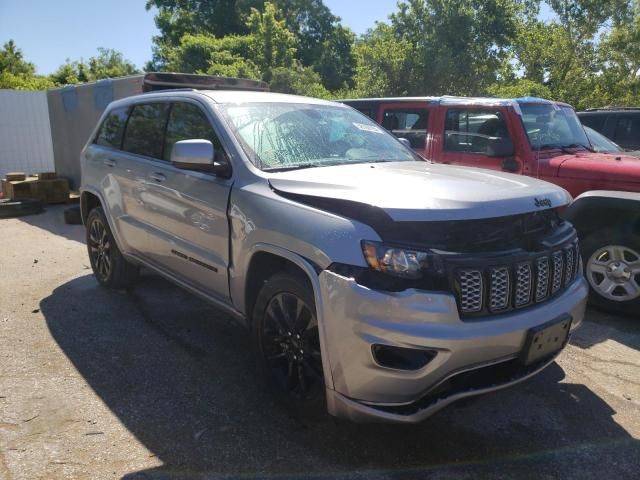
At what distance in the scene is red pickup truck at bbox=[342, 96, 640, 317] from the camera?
15.3 feet

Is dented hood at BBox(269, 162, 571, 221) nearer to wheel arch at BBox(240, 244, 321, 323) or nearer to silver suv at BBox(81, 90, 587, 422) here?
silver suv at BBox(81, 90, 587, 422)

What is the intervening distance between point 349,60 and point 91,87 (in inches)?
1296

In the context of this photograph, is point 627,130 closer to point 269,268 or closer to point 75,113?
point 269,268

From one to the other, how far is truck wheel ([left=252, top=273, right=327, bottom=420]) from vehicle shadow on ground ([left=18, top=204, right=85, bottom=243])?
18.3 ft

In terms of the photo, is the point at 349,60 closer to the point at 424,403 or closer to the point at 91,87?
the point at 91,87

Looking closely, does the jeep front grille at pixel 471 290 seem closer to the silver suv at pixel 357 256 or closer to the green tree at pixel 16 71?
the silver suv at pixel 357 256

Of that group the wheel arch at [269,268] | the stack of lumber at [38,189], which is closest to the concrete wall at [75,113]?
the stack of lumber at [38,189]

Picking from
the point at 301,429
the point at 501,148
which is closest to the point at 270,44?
the point at 501,148

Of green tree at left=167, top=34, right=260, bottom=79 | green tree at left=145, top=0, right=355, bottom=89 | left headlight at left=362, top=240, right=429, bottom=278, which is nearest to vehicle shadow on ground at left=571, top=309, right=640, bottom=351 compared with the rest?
left headlight at left=362, top=240, right=429, bottom=278

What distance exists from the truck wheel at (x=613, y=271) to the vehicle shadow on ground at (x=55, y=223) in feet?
21.2

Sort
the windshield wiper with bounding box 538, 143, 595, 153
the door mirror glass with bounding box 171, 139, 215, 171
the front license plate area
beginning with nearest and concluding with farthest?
the front license plate area < the door mirror glass with bounding box 171, 139, 215, 171 < the windshield wiper with bounding box 538, 143, 595, 153

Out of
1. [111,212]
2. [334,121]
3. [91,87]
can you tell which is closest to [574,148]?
[334,121]

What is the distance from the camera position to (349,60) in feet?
135

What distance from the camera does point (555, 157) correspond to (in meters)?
5.55
